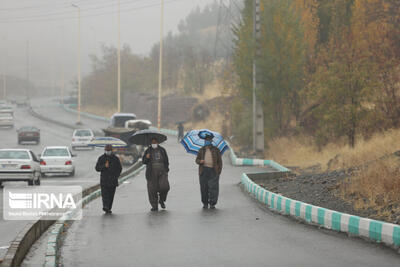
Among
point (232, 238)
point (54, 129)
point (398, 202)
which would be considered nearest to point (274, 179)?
point (398, 202)

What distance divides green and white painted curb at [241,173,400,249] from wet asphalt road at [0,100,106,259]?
19.3ft

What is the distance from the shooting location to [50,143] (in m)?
64.1

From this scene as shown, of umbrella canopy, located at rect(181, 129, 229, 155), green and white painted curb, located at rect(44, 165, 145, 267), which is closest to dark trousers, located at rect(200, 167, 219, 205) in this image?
umbrella canopy, located at rect(181, 129, 229, 155)

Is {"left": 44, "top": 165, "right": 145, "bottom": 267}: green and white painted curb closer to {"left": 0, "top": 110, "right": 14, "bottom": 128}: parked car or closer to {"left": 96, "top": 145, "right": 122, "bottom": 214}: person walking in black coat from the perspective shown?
{"left": 96, "top": 145, "right": 122, "bottom": 214}: person walking in black coat

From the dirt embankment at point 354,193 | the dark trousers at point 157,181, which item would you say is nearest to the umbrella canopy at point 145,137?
the dark trousers at point 157,181

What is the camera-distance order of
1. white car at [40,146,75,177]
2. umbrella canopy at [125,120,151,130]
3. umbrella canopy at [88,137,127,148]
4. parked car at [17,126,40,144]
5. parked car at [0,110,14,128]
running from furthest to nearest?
parked car at [0,110,14,128]
parked car at [17,126,40,144]
umbrella canopy at [125,120,151,130]
white car at [40,146,75,177]
umbrella canopy at [88,137,127,148]

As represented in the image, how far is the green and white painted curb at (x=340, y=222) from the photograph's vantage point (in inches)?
430

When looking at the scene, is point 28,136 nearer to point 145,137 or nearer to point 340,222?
point 145,137

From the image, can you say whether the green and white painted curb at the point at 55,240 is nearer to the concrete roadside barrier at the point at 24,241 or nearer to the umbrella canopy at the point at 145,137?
the concrete roadside barrier at the point at 24,241

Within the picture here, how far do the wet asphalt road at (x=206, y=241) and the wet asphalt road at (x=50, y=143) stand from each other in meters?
1.33

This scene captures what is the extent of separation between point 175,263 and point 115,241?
2406 millimetres

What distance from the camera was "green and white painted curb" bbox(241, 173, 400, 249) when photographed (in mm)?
10922

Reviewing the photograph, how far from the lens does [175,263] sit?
31.8 ft

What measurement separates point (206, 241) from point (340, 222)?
2.68 m
